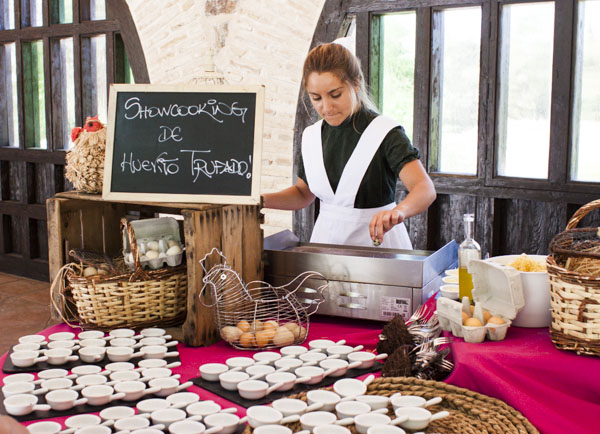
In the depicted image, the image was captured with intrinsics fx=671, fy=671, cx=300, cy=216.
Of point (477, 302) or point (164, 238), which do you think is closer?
point (477, 302)

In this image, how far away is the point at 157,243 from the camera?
1920mm

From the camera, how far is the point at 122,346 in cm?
170

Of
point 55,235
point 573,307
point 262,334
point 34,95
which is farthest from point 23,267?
point 573,307

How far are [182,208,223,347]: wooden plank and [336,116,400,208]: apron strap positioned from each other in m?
0.87

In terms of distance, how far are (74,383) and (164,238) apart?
21.2 inches

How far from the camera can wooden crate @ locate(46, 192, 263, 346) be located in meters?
1.80

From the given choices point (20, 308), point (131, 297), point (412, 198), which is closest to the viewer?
point (131, 297)

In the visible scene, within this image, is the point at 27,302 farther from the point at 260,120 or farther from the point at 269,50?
the point at 260,120

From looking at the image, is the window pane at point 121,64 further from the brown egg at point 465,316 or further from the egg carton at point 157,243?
the brown egg at point 465,316

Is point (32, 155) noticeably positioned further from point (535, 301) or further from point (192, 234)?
point (535, 301)

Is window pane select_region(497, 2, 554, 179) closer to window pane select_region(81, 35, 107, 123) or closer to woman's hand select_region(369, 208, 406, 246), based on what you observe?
woman's hand select_region(369, 208, 406, 246)

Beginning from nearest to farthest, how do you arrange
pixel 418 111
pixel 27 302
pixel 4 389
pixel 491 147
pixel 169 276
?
pixel 4 389
pixel 169 276
pixel 491 147
pixel 418 111
pixel 27 302

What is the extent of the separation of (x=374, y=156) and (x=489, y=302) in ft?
3.38

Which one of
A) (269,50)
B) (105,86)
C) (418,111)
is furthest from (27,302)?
(418,111)
